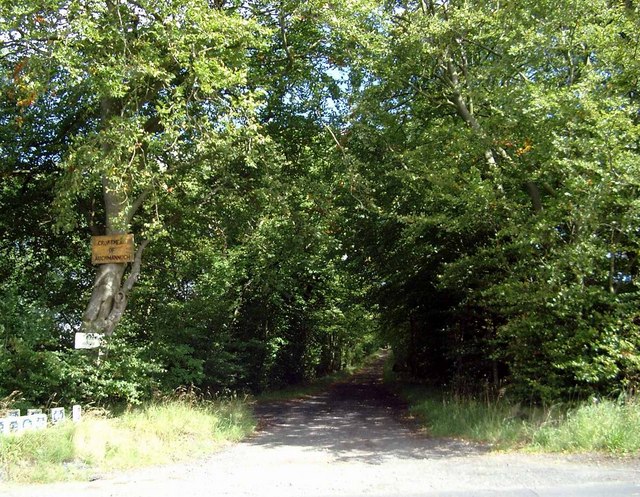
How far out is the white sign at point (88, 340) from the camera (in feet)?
36.6

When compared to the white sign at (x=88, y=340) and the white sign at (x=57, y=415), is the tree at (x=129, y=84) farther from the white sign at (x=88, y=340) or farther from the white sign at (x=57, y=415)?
the white sign at (x=57, y=415)

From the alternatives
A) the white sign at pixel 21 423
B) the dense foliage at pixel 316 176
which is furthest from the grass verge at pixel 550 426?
the white sign at pixel 21 423

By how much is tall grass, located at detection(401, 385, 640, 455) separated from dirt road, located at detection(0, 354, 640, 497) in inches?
16.9

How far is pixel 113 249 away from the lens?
1235cm

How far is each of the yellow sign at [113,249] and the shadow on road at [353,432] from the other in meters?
4.87

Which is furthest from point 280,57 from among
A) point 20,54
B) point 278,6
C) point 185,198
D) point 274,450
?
point 274,450

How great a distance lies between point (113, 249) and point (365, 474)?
760 centimetres

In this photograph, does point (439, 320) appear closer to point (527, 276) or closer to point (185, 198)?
point (527, 276)

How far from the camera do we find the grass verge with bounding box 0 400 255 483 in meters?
7.70

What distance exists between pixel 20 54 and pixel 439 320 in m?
13.6

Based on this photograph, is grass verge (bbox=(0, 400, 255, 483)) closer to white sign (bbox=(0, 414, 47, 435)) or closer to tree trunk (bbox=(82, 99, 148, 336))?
→ white sign (bbox=(0, 414, 47, 435))

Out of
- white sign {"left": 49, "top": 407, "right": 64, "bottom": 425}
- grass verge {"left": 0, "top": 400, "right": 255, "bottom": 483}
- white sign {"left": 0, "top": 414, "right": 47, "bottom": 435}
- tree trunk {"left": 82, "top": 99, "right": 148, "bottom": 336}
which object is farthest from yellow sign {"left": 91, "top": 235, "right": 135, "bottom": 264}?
white sign {"left": 0, "top": 414, "right": 47, "bottom": 435}

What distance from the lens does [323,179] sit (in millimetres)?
15570

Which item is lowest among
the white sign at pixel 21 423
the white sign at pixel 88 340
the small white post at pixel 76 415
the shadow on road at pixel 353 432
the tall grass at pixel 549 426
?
the shadow on road at pixel 353 432
